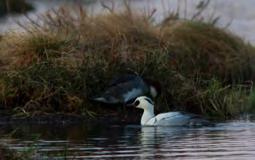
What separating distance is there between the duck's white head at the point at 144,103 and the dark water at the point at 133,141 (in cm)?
69

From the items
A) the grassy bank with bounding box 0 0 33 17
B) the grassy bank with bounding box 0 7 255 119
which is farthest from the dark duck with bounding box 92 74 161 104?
the grassy bank with bounding box 0 0 33 17

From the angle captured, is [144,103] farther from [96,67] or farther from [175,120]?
[96,67]

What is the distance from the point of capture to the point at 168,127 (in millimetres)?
19594

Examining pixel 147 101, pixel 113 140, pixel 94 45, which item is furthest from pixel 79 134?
pixel 94 45

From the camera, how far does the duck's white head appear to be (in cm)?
2034

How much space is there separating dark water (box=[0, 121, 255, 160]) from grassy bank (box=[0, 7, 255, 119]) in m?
1.38

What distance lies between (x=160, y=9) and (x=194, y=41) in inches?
288

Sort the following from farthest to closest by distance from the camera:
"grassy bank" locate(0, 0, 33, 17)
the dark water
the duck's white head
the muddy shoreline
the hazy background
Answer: "grassy bank" locate(0, 0, 33, 17)
the hazy background
the duck's white head
the muddy shoreline
the dark water

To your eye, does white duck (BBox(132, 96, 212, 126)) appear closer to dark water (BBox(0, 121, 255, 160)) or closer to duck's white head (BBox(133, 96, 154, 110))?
dark water (BBox(0, 121, 255, 160))

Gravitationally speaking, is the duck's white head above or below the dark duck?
below

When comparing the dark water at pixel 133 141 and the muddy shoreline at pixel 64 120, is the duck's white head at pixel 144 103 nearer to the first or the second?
the muddy shoreline at pixel 64 120

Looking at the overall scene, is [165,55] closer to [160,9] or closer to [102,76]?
[102,76]

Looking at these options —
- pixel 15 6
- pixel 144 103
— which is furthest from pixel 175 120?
pixel 15 6

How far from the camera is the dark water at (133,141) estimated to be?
15.1 meters
